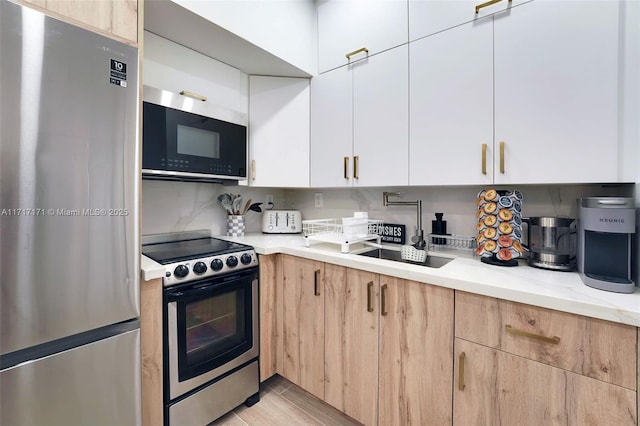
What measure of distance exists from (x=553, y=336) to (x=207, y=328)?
5.07ft

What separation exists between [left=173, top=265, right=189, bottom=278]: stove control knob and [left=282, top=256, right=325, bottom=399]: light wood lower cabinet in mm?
603

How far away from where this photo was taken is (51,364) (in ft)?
3.09

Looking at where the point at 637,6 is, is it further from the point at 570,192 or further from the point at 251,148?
the point at 251,148

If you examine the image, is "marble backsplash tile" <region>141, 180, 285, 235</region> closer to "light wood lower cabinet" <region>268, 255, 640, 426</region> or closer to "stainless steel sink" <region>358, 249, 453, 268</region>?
"light wood lower cabinet" <region>268, 255, 640, 426</region>

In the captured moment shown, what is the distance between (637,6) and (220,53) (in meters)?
1.99

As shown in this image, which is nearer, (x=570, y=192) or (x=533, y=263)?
(x=533, y=263)

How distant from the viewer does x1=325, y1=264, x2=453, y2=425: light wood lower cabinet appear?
3.80 feet

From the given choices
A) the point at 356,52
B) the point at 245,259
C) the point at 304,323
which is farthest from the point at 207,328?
the point at 356,52

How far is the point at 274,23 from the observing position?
1786 millimetres

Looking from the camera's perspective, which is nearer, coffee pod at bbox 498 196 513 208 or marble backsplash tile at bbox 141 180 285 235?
coffee pod at bbox 498 196 513 208

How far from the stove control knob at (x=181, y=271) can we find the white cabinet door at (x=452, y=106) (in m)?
1.28

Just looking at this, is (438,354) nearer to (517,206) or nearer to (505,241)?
(505,241)

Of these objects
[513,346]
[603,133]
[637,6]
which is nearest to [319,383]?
[513,346]

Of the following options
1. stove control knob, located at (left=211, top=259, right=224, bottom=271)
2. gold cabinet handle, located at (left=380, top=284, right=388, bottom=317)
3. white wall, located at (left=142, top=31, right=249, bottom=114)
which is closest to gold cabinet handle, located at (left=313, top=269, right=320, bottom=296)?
gold cabinet handle, located at (left=380, top=284, right=388, bottom=317)
